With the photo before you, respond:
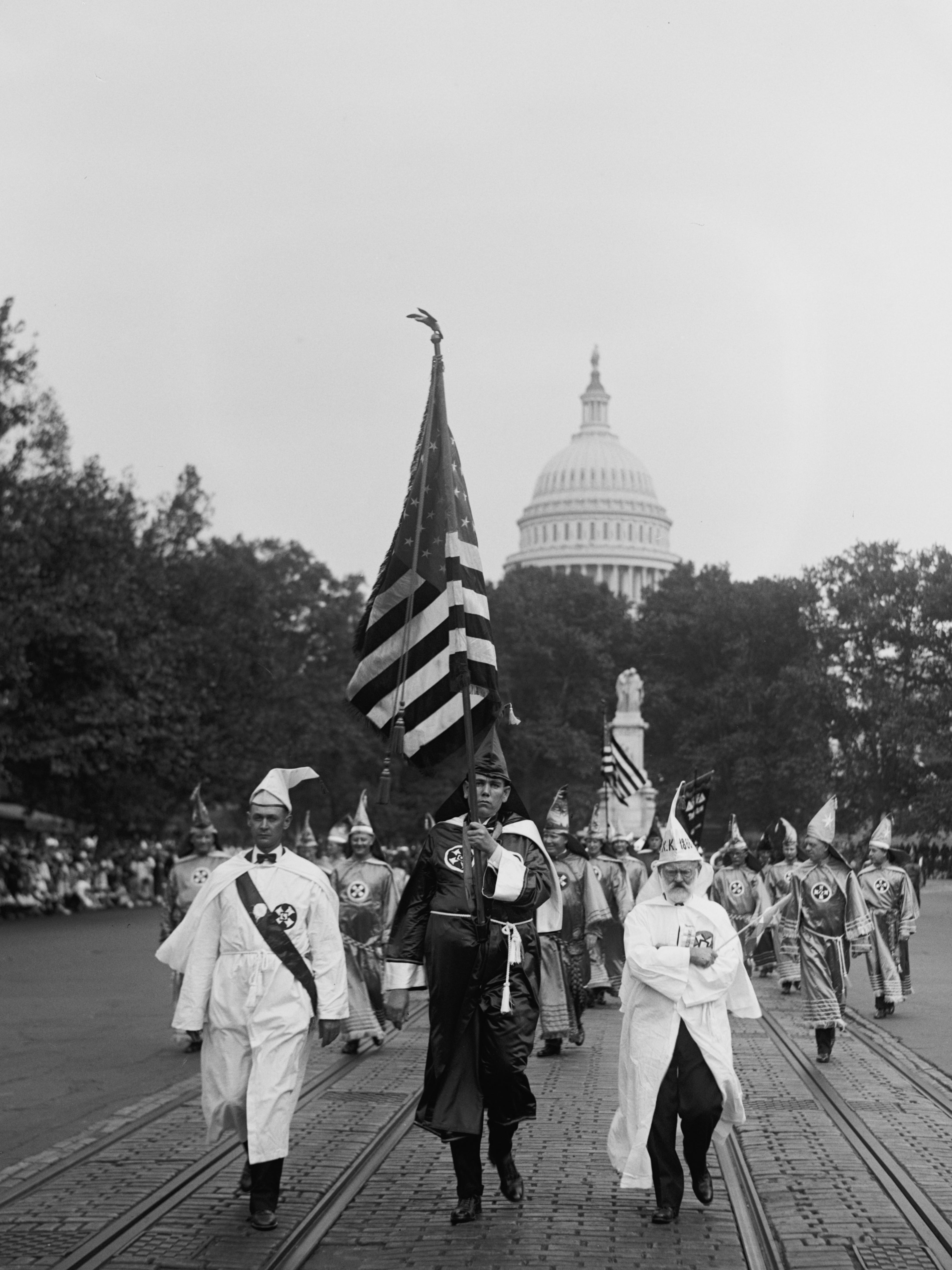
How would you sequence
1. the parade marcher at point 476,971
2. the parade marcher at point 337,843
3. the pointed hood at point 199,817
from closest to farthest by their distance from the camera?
the parade marcher at point 476,971, the pointed hood at point 199,817, the parade marcher at point 337,843

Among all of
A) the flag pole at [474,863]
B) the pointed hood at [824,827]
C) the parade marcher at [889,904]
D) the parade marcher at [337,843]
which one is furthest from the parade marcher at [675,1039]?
the parade marcher at [889,904]

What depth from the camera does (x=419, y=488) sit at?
30.6 feet

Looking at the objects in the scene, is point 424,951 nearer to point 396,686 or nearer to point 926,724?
point 396,686

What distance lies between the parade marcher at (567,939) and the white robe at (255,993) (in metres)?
4.55

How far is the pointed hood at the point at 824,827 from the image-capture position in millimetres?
14883

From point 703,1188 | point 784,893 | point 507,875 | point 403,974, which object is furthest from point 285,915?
point 784,893

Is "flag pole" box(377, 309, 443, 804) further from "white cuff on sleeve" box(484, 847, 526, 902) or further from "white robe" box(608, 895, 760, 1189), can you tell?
"white robe" box(608, 895, 760, 1189)

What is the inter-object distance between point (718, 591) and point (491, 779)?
86.1 meters

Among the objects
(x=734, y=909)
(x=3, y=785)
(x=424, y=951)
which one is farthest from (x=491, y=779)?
(x=3, y=785)

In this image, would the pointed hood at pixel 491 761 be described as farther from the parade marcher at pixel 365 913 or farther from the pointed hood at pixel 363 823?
the pointed hood at pixel 363 823

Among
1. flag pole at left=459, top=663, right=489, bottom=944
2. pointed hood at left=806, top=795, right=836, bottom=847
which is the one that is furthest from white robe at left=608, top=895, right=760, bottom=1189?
pointed hood at left=806, top=795, right=836, bottom=847

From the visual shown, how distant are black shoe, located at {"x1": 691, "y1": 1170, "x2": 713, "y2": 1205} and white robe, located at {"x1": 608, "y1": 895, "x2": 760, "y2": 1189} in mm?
203

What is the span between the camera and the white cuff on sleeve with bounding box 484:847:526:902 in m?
8.27

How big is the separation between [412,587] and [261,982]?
6.73ft
